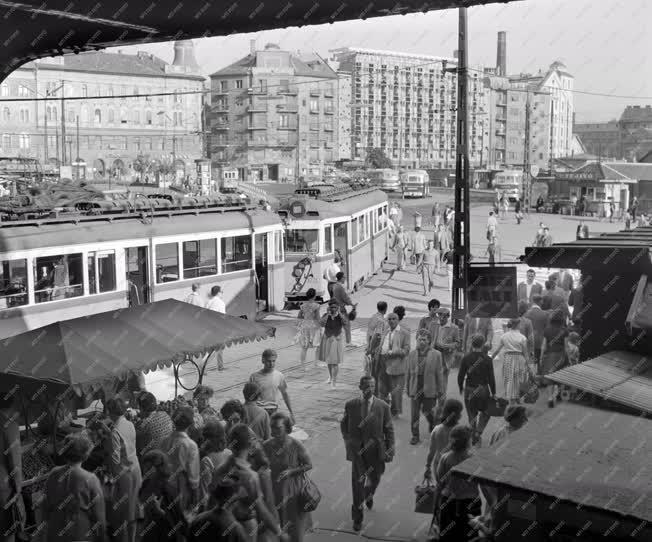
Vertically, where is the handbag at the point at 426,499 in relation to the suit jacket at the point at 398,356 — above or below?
below

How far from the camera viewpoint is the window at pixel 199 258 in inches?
753

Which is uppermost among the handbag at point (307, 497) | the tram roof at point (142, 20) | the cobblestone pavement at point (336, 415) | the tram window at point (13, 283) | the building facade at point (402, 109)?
the building facade at point (402, 109)

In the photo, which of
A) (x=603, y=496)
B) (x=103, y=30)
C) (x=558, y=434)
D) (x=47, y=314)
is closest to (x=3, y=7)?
Answer: (x=103, y=30)

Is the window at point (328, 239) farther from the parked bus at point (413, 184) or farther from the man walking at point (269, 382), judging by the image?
the parked bus at point (413, 184)

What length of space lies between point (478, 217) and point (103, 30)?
178ft

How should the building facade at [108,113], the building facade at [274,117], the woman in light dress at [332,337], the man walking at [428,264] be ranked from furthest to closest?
the building facade at [274,117] → the building facade at [108,113] → the man walking at [428,264] → the woman in light dress at [332,337]

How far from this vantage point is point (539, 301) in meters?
15.0

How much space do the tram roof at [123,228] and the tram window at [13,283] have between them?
27cm

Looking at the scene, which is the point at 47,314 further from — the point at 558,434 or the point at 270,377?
the point at 558,434

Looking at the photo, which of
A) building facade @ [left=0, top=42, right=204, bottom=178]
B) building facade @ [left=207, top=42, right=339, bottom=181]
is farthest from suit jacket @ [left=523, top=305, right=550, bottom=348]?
building facade @ [left=207, top=42, right=339, bottom=181]

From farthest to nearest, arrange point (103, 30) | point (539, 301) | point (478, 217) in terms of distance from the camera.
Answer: point (478, 217) → point (539, 301) → point (103, 30)

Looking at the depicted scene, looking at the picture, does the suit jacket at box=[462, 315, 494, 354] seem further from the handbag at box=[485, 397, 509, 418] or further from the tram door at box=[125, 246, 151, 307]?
the tram door at box=[125, 246, 151, 307]

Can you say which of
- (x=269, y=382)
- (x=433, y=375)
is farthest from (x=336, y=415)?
(x=269, y=382)

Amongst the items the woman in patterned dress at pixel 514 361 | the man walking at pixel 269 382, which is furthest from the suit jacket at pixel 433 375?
the man walking at pixel 269 382
